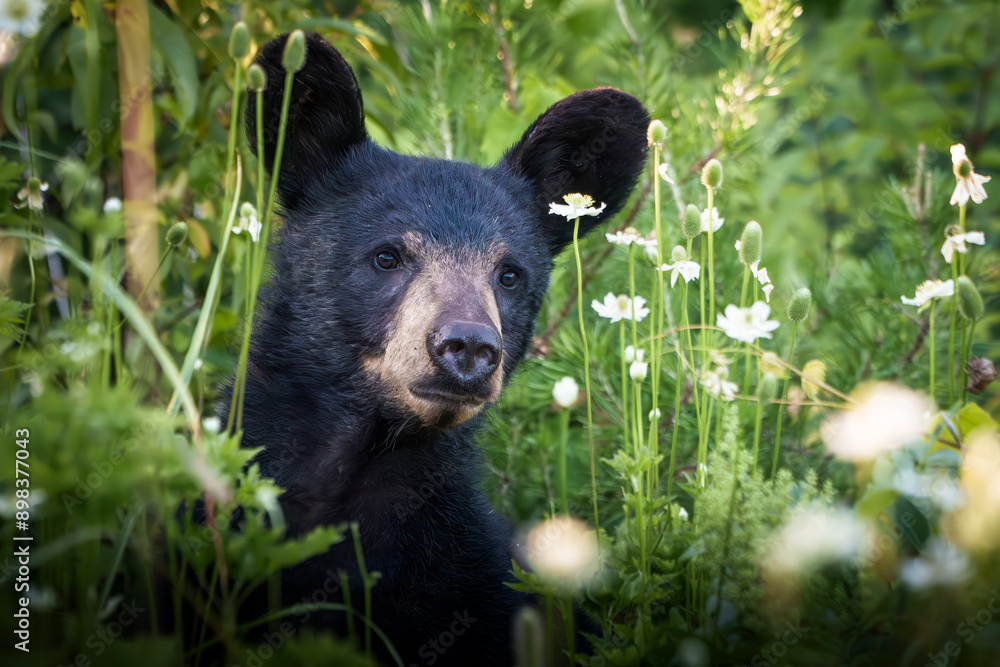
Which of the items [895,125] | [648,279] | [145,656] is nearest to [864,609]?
[145,656]

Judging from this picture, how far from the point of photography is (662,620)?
6.28 ft

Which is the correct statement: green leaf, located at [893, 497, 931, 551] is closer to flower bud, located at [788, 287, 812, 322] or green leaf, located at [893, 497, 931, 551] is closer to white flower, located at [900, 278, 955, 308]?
flower bud, located at [788, 287, 812, 322]

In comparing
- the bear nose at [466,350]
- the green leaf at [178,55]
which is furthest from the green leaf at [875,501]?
the green leaf at [178,55]

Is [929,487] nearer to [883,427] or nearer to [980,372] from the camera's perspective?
[883,427]

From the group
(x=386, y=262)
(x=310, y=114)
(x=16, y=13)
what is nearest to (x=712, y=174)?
(x=386, y=262)

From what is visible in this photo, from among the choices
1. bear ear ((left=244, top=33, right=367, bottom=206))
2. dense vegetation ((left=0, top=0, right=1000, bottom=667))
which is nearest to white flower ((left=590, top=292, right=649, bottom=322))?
dense vegetation ((left=0, top=0, right=1000, bottom=667))

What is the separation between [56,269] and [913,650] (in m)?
3.43

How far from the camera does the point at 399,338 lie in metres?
2.34

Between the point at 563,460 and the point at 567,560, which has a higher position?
the point at 563,460

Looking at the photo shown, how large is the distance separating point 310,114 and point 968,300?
203 cm

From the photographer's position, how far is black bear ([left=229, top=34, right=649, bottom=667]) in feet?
7.22

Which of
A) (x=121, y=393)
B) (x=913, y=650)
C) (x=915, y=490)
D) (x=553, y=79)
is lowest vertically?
(x=913, y=650)

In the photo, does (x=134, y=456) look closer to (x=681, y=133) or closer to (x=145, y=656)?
(x=145, y=656)

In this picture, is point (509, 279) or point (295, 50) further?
point (509, 279)
